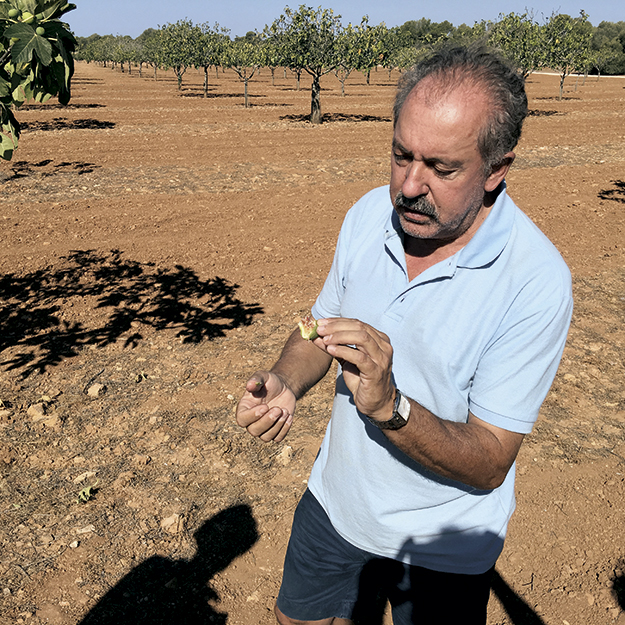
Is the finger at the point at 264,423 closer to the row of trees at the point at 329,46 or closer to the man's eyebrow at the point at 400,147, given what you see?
the man's eyebrow at the point at 400,147

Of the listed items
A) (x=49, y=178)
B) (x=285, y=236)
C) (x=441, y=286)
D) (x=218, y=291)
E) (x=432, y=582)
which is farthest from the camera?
(x=49, y=178)

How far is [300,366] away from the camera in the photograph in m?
2.38

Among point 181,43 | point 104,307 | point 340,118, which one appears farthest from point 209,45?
point 104,307

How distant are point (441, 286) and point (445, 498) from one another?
74 centimetres

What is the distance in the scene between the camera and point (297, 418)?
207 inches

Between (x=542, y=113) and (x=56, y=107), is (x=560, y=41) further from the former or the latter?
(x=56, y=107)

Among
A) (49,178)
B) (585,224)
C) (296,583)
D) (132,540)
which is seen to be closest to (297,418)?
(132,540)

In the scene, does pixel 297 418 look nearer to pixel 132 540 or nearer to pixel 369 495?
pixel 132 540

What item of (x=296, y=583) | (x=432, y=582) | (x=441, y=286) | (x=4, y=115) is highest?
(x=4, y=115)

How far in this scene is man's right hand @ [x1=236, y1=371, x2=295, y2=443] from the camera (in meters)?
2.08

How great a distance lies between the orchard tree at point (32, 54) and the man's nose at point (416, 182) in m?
2.06

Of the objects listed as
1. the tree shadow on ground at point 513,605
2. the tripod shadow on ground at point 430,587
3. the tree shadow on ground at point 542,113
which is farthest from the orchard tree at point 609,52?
the tripod shadow on ground at point 430,587

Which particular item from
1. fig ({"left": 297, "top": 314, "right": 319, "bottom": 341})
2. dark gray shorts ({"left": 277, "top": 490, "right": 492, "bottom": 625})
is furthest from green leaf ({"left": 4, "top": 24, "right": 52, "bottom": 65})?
dark gray shorts ({"left": 277, "top": 490, "right": 492, "bottom": 625})

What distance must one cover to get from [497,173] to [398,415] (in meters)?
0.89
